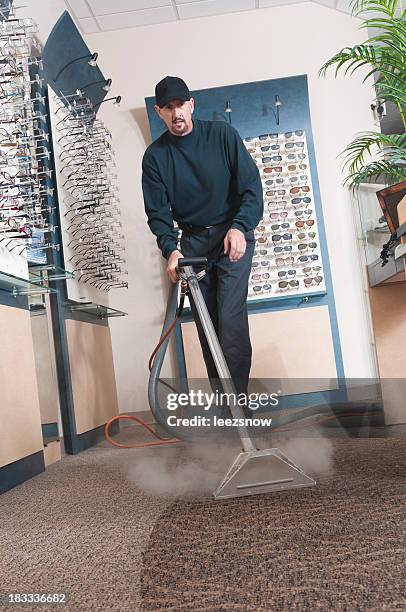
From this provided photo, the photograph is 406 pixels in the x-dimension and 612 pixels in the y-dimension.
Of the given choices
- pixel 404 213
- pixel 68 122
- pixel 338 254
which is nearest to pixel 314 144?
pixel 338 254

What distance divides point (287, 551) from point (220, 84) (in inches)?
173

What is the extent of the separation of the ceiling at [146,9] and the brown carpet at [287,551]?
13.2 ft

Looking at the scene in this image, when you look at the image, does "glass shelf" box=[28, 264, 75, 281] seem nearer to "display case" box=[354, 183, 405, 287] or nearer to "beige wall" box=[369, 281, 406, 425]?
"display case" box=[354, 183, 405, 287]

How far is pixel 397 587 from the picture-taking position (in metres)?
1.09

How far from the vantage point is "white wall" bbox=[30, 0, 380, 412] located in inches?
199

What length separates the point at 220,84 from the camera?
5223 millimetres

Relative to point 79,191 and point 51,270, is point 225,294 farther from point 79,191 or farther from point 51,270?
point 79,191

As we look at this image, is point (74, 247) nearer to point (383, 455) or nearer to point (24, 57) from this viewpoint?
point (24, 57)

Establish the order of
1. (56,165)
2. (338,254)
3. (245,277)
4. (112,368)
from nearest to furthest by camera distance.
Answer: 1. (245,277)
2. (56,165)
3. (112,368)
4. (338,254)

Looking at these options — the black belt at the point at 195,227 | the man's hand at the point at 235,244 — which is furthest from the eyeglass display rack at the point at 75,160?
the man's hand at the point at 235,244

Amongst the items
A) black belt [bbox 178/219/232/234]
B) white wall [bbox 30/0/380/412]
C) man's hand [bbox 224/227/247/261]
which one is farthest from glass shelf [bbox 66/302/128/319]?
man's hand [bbox 224/227/247/261]

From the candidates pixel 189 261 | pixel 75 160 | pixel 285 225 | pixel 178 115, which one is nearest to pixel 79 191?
pixel 75 160

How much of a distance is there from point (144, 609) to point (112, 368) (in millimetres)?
3670

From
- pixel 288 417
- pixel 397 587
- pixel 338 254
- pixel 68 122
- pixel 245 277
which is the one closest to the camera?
pixel 397 587
